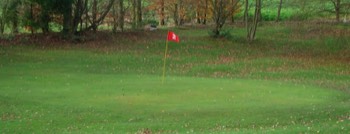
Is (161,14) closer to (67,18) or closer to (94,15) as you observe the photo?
(94,15)

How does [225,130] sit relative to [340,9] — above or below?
below

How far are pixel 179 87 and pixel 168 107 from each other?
3837mm

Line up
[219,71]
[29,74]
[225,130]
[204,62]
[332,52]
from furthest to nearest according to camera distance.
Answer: [332,52] → [204,62] → [219,71] → [29,74] → [225,130]

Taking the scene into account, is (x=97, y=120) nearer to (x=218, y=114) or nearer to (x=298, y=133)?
(x=218, y=114)

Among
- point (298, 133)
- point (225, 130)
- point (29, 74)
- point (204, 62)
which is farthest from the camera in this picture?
point (204, 62)

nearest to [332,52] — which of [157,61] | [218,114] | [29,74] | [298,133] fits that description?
[157,61]

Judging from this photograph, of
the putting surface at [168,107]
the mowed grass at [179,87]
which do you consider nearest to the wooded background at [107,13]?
the mowed grass at [179,87]

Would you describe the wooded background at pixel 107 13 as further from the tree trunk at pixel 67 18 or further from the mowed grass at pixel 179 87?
the mowed grass at pixel 179 87

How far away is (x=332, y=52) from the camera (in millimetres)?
35750

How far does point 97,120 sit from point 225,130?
11.4ft

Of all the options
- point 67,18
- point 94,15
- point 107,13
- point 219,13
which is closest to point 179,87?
point 219,13

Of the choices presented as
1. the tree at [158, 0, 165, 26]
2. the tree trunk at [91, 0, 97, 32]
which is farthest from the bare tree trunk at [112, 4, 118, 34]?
the tree at [158, 0, 165, 26]

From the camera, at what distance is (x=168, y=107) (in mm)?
16625

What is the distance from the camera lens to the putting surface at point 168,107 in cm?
1454
